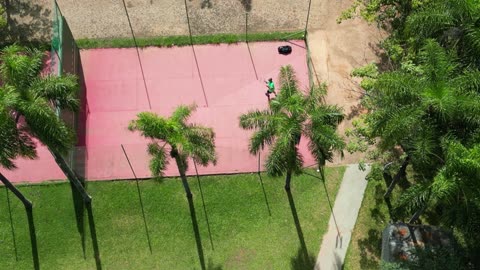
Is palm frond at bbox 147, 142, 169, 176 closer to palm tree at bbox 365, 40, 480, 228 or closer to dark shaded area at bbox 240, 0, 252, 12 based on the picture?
palm tree at bbox 365, 40, 480, 228

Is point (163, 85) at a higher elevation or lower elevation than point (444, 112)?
lower

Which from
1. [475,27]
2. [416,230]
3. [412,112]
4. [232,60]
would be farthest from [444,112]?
[232,60]

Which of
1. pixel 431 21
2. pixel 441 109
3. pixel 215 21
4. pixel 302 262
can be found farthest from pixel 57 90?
pixel 431 21

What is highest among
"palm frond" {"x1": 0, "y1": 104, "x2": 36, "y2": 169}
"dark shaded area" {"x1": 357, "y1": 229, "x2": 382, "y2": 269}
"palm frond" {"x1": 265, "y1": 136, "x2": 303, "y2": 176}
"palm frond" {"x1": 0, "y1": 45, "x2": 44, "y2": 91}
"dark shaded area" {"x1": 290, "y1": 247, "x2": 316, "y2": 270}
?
"palm frond" {"x1": 0, "y1": 45, "x2": 44, "y2": 91}

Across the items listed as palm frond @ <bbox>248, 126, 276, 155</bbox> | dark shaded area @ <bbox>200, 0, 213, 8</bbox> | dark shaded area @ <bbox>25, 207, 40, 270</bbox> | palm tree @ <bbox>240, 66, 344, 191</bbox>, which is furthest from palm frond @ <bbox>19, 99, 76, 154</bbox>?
dark shaded area @ <bbox>200, 0, 213, 8</bbox>

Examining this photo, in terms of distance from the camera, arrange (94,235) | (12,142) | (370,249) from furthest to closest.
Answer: (94,235) → (370,249) → (12,142)

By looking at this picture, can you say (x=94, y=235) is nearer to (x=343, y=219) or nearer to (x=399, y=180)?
(x=343, y=219)

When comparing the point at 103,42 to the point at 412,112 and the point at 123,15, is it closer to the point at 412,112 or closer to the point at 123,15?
the point at 123,15
